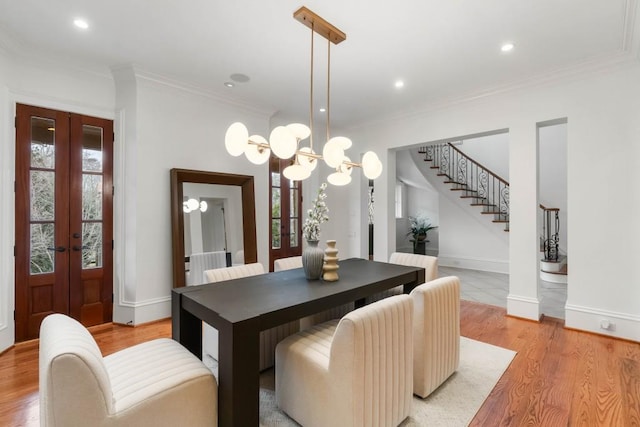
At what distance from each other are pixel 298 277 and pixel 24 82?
333 centimetres

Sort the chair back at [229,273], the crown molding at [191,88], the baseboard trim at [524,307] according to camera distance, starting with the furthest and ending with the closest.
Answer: the baseboard trim at [524,307] → the crown molding at [191,88] → the chair back at [229,273]

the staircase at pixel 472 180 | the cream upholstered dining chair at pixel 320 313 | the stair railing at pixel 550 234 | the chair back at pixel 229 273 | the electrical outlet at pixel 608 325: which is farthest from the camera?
the staircase at pixel 472 180

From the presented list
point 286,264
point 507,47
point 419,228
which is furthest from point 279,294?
point 419,228

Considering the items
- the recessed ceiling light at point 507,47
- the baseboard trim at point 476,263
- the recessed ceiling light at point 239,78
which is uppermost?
the recessed ceiling light at point 239,78

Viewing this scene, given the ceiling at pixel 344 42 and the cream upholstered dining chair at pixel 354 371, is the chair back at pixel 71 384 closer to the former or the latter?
the cream upholstered dining chair at pixel 354 371

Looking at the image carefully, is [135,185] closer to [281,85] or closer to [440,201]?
[281,85]

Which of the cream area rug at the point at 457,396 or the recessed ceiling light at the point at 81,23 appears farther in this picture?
the recessed ceiling light at the point at 81,23

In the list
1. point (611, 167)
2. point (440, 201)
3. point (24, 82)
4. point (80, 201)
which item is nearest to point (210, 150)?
point (80, 201)

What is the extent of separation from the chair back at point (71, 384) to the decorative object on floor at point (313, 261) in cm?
141

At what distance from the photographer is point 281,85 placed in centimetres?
376

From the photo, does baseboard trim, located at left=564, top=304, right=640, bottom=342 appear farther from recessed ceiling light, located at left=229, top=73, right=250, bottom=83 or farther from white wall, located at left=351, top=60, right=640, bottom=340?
recessed ceiling light, located at left=229, top=73, right=250, bottom=83

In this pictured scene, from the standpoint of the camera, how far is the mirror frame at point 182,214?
12.0 ft

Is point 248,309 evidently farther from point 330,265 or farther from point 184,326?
point 330,265

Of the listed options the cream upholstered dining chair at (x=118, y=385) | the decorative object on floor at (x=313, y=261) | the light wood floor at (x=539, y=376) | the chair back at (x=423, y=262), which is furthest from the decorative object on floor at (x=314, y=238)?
the light wood floor at (x=539, y=376)
